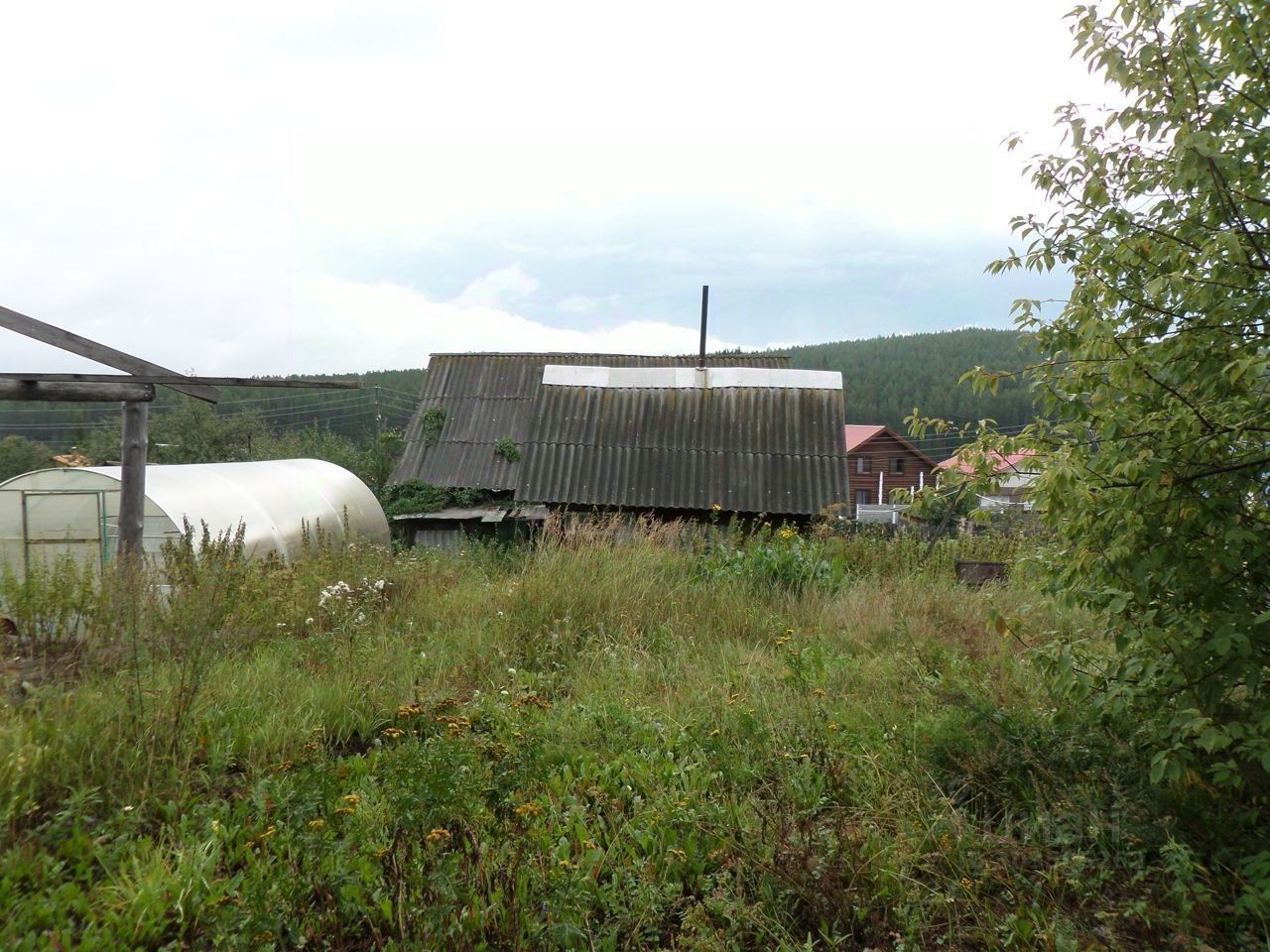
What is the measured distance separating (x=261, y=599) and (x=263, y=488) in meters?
5.47

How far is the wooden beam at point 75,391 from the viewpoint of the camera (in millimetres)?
6863

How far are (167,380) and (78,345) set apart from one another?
78 cm

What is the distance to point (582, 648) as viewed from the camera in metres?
6.68

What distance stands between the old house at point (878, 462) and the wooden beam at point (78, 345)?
177 ft

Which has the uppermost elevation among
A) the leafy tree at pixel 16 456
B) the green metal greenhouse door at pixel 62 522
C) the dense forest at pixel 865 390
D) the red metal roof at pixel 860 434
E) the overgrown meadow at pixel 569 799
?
the dense forest at pixel 865 390

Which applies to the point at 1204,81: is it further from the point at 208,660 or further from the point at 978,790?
the point at 208,660

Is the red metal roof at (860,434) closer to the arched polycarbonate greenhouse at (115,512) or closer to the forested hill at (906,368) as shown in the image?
the forested hill at (906,368)

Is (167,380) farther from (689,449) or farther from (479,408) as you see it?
(479,408)

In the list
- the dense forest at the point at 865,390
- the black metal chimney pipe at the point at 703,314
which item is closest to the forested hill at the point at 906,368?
the dense forest at the point at 865,390

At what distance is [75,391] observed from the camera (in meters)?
7.21

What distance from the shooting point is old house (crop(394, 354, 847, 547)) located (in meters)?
14.3

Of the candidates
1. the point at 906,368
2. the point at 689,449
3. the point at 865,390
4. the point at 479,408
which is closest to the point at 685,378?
the point at 689,449

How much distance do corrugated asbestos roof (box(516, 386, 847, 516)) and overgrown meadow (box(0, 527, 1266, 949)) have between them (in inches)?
315

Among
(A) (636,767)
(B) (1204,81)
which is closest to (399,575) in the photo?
(A) (636,767)
